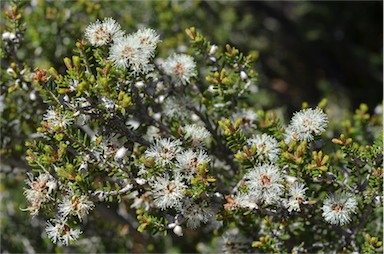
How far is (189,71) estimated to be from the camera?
2.67 meters

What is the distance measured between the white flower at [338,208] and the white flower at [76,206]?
992 millimetres

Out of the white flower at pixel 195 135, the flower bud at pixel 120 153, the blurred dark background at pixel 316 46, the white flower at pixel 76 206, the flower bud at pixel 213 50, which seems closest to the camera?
the white flower at pixel 76 206

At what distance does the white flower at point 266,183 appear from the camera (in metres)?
2.25

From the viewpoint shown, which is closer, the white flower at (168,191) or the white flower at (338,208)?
the white flower at (168,191)

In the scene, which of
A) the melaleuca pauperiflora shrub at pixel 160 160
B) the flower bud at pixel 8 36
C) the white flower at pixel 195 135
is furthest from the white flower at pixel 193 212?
the flower bud at pixel 8 36

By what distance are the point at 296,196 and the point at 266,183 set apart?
0.51 ft

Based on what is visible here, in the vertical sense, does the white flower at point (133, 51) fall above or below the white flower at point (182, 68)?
below

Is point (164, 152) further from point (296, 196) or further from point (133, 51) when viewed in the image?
point (296, 196)

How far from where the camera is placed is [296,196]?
7.55 feet

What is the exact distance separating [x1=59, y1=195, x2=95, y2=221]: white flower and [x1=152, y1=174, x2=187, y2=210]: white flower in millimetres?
277

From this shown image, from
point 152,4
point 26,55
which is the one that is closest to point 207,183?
point 26,55

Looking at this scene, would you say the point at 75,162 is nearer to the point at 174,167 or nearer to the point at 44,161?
the point at 44,161

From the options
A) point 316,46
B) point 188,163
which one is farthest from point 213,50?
point 316,46

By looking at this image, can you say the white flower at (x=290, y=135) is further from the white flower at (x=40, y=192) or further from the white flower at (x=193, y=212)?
the white flower at (x=40, y=192)
